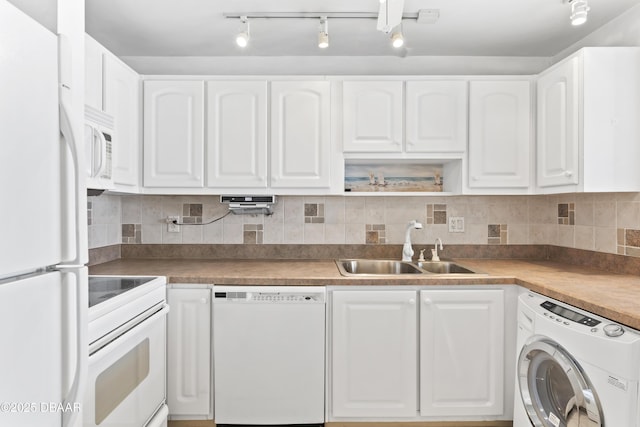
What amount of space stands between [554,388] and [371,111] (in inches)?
70.7

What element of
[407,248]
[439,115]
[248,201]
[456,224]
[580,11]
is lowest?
[407,248]

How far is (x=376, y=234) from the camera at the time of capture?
8.95ft

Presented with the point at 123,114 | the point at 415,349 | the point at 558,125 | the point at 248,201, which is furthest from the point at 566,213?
the point at 123,114

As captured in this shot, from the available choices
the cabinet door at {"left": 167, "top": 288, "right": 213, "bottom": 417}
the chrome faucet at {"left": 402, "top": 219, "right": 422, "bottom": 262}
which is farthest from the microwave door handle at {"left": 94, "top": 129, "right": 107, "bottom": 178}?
the chrome faucet at {"left": 402, "top": 219, "right": 422, "bottom": 262}

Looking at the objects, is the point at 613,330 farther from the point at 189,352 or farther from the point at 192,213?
the point at 192,213

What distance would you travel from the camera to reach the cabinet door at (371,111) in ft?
7.88

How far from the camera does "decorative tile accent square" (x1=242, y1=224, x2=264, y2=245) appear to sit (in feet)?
8.95

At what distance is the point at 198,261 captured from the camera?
2.60 metres

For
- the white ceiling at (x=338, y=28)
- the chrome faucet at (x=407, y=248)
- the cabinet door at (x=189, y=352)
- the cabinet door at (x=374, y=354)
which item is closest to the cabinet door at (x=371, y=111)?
the white ceiling at (x=338, y=28)

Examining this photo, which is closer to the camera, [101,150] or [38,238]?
[38,238]

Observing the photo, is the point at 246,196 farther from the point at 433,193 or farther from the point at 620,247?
the point at 620,247

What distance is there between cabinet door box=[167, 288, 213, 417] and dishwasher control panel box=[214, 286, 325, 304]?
0.39 ft

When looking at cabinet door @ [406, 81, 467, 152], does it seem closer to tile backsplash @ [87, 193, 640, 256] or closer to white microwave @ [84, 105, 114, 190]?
tile backsplash @ [87, 193, 640, 256]

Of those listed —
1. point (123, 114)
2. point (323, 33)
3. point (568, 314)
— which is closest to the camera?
point (568, 314)
